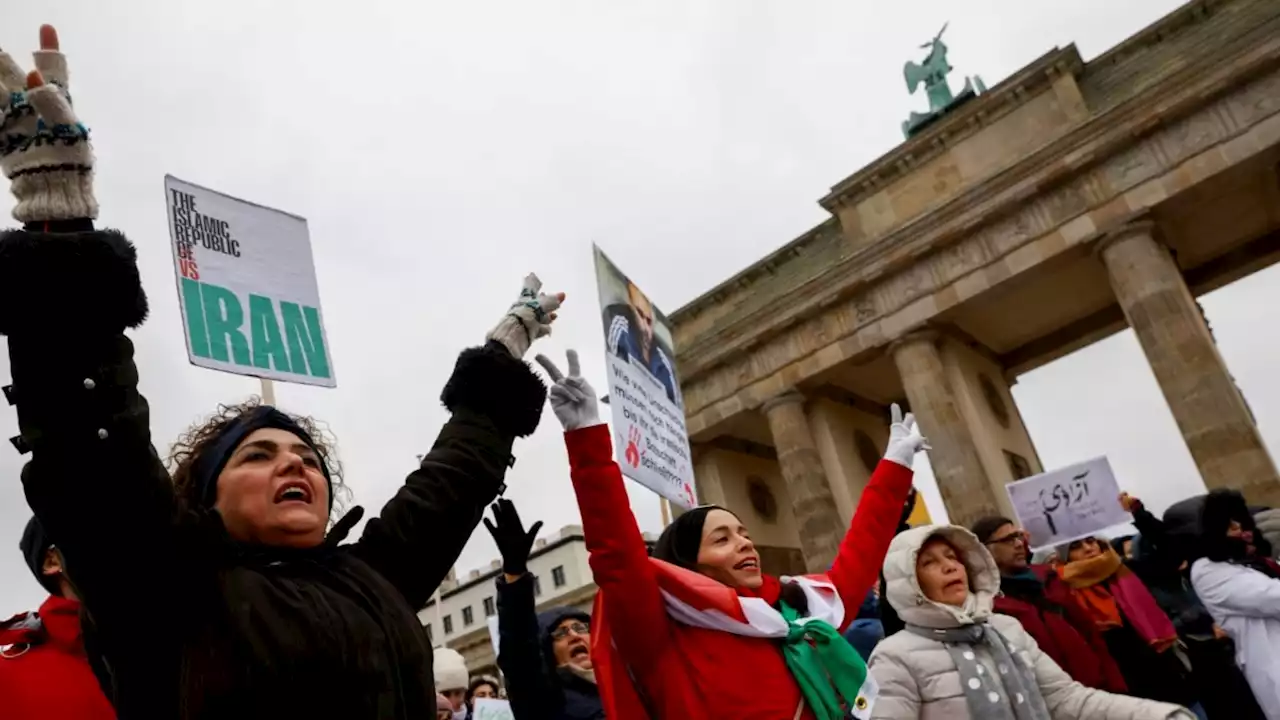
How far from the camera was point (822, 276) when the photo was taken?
21.6m

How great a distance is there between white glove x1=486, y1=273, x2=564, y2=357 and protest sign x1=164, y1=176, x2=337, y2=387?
2.99m

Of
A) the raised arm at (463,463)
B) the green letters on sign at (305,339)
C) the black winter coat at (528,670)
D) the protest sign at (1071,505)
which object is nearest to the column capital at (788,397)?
the protest sign at (1071,505)

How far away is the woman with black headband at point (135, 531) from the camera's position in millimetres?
1377

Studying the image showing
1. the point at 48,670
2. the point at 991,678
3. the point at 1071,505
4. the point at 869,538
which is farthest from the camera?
the point at 1071,505

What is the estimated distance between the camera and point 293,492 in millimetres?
1910

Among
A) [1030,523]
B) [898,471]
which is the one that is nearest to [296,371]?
[898,471]

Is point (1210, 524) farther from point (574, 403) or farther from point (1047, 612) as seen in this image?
point (574, 403)

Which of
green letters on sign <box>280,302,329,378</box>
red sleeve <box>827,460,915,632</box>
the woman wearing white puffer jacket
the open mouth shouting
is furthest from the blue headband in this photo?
green letters on sign <box>280,302,329,378</box>

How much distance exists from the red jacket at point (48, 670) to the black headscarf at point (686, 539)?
1.93 metres

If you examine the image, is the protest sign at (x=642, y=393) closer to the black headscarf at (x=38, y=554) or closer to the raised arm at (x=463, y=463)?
the black headscarf at (x=38, y=554)

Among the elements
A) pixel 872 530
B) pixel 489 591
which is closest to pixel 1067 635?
pixel 872 530

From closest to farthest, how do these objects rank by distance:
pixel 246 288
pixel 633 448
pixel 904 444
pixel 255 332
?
pixel 904 444 < pixel 255 332 < pixel 246 288 < pixel 633 448

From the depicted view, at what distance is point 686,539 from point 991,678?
141 cm

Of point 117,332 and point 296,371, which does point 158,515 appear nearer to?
point 117,332
